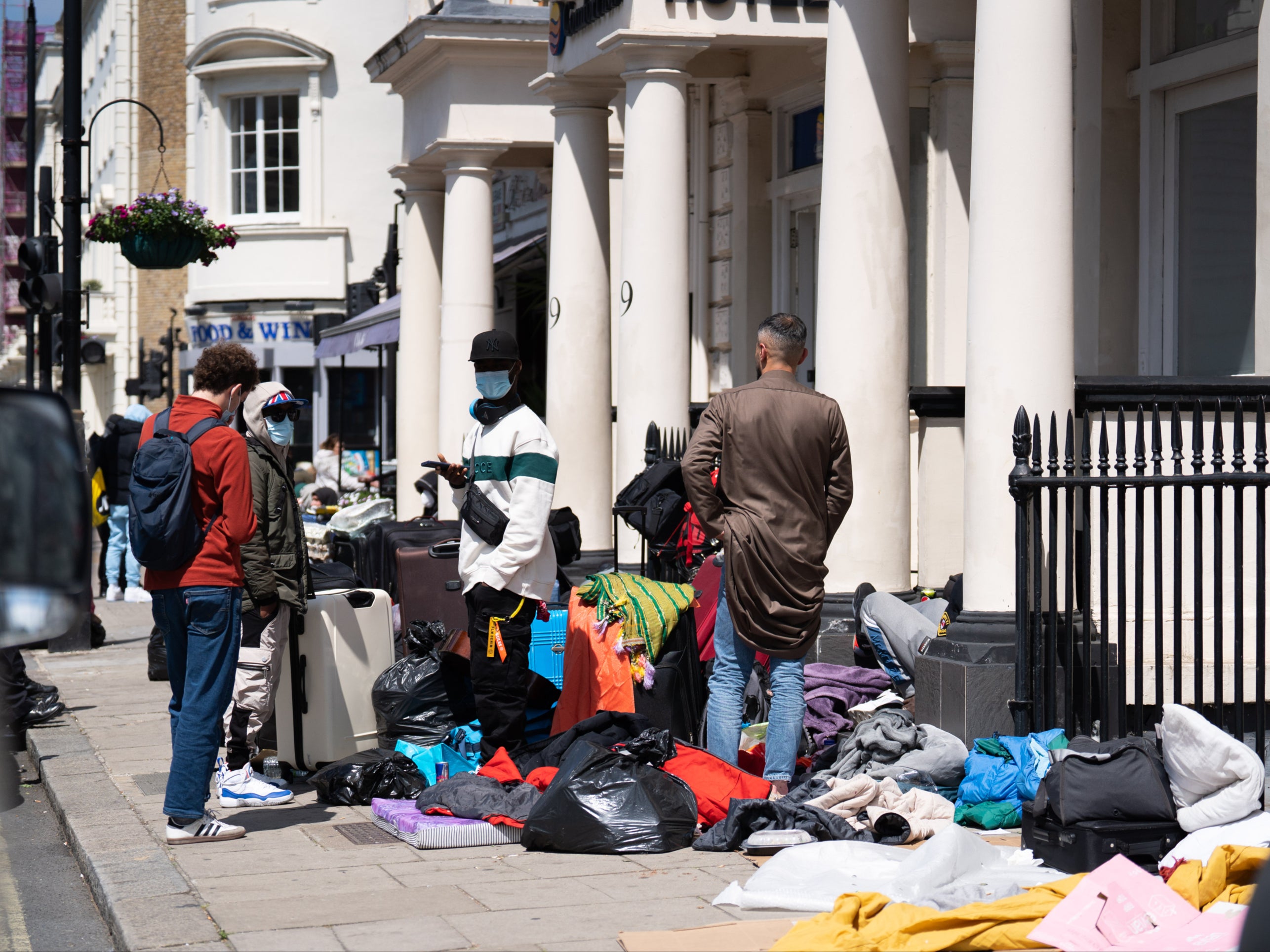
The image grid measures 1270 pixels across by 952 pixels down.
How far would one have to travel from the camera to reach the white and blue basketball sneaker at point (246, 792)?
23.9 feet

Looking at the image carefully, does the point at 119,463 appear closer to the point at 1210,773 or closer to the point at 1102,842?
the point at 1102,842

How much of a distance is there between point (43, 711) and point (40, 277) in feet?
18.3

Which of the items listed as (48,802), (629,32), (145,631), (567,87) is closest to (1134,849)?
(48,802)

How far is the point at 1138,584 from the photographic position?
6984 mm

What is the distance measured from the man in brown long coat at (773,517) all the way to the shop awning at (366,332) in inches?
436

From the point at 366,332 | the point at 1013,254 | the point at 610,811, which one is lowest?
the point at 610,811

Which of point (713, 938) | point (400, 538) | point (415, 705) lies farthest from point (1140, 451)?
point (400, 538)

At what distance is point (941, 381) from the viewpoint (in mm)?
11062

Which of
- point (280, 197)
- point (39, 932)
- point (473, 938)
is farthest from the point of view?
point (280, 197)

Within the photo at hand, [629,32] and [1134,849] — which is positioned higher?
[629,32]

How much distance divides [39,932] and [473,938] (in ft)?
5.28

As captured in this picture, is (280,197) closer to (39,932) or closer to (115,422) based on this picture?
(115,422)

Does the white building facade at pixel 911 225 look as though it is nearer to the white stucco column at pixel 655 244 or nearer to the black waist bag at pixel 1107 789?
the white stucco column at pixel 655 244

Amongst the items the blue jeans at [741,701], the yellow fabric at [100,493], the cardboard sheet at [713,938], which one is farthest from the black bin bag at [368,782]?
the yellow fabric at [100,493]
